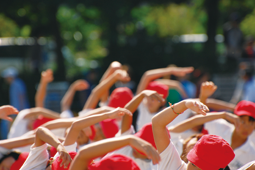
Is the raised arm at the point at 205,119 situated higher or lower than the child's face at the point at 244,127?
higher

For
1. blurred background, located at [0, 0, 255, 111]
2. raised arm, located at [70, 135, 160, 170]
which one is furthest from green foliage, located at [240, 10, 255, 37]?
raised arm, located at [70, 135, 160, 170]

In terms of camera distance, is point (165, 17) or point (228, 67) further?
point (165, 17)

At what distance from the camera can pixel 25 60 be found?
12.7 metres

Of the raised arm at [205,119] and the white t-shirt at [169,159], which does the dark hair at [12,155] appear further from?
the raised arm at [205,119]

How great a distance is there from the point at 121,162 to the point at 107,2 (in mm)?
8910

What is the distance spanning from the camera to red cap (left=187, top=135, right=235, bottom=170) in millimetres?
2221

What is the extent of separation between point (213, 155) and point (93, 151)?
0.85 metres

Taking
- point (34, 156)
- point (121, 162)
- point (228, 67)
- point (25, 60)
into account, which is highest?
point (121, 162)

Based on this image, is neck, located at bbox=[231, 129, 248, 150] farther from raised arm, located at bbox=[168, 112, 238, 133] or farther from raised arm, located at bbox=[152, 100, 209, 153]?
raised arm, located at bbox=[152, 100, 209, 153]

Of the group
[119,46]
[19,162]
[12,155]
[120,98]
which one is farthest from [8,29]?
[19,162]

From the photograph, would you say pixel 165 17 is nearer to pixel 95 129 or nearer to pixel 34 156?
pixel 95 129

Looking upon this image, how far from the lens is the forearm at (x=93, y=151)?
1.99 m

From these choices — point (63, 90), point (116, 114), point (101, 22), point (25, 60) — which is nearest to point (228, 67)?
point (101, 22)

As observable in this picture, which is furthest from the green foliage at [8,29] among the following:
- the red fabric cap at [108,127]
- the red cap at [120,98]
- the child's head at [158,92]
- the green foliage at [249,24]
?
the green foliage at [249,24]
